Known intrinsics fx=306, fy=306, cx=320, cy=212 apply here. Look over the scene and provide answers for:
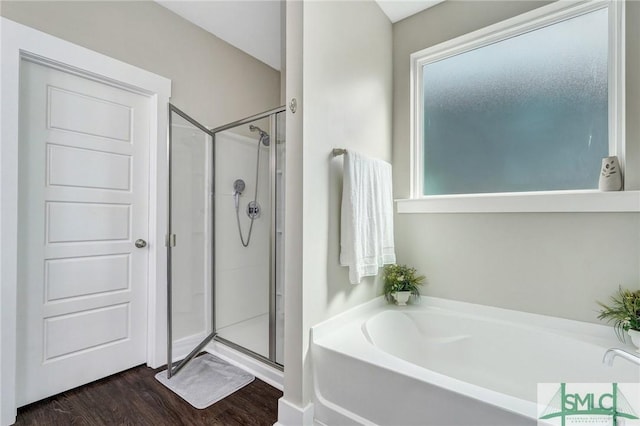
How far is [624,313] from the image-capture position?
1491 mm

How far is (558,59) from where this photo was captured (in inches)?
72.0

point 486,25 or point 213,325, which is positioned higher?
point 486,25

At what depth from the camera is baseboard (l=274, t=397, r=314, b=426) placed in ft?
4.95

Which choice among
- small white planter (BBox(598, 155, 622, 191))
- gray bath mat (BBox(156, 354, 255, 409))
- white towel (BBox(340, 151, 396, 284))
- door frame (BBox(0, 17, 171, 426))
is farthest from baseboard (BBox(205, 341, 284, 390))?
small white planter (BBox(598, 155, 622, 191))

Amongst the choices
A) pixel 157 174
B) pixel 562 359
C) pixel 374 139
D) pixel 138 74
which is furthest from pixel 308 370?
pixel 138 74

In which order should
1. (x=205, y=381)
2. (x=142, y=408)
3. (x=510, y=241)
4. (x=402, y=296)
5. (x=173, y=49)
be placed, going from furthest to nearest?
(x=173, y=49)
(x=402, y=296)
(x=205, y=381)
(x=510, y=241)
(x=142, y=408)

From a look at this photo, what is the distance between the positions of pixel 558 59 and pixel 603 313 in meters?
1.46

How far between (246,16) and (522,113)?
211 cm

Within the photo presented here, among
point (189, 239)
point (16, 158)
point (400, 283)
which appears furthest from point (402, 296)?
point (16, 158)

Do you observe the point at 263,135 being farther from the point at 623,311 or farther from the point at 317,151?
the point at 623,311

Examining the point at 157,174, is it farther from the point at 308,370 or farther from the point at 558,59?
the point at 558,59

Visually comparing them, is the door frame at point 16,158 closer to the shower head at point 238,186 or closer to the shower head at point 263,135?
the shower head at point 238,186

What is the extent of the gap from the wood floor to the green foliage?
182 cm

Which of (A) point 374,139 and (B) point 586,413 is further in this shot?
(A) point 374,139
